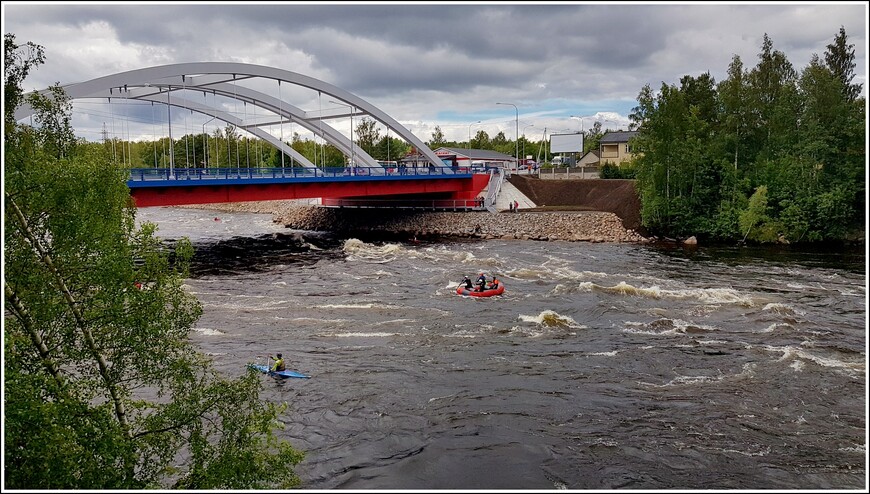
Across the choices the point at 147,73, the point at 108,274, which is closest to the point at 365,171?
the point at 147,73

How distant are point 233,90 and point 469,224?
24.3 meters

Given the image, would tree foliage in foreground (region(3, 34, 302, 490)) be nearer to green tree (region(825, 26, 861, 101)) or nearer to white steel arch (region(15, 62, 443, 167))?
white steel arch (region(15, 62, 443, 167))

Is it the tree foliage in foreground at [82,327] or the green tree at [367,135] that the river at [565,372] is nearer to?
the tree foliage in foreground at [82,327]

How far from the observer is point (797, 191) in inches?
1943

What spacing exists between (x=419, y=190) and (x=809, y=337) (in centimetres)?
4232

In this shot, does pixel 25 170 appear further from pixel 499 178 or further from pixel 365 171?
pixel 499 178

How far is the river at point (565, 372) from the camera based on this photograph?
14750mm

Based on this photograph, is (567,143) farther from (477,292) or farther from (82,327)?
(82,327)

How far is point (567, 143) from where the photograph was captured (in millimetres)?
107625

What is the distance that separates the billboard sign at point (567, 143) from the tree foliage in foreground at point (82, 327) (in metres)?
98.8

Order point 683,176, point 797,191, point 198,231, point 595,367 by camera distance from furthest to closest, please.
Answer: point 198,231 → point 683,176 → point 797,191 → point 595,367

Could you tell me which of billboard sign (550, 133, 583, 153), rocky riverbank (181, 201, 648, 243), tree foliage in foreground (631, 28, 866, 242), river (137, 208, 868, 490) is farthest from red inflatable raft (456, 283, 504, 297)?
billboard sign (550, 133, 583, 153)

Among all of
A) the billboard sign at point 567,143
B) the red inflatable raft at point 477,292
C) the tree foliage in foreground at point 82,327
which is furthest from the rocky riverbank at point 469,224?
the billboard sign at point 567,143

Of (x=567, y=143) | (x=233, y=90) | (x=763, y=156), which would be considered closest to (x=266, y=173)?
(x=233, y=90)
